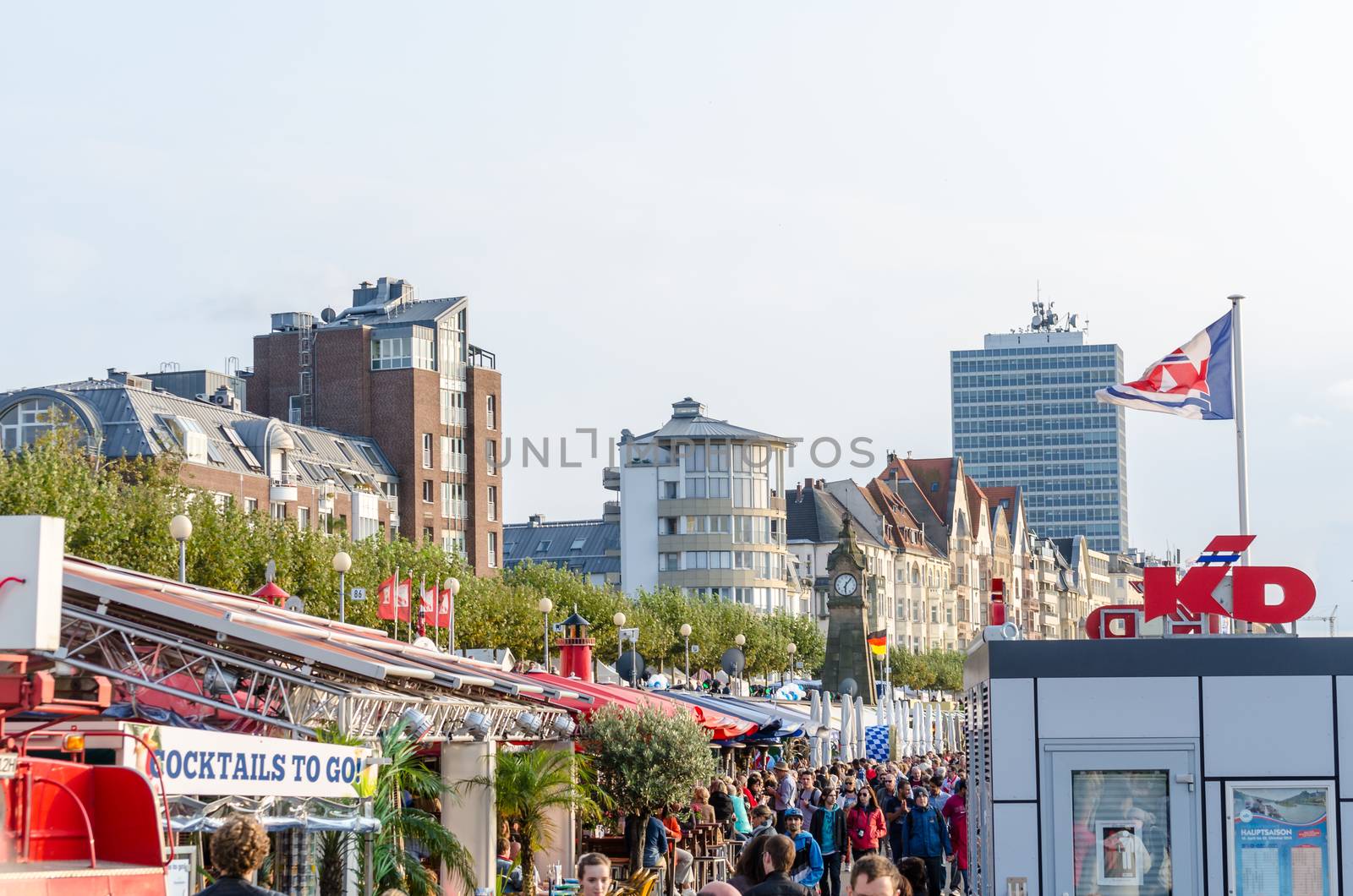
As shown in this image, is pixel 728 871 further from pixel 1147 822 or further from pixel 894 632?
pixel 894 632

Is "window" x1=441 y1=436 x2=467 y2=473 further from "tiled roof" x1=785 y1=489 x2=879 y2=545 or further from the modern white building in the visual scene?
"tiled roof" x1=785 y1=489 x2=879 y2=545

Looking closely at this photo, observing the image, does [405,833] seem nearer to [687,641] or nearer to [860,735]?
[860,735]

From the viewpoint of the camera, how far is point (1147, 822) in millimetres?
14688

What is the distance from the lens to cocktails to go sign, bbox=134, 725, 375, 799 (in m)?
12.6

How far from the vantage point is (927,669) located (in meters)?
126

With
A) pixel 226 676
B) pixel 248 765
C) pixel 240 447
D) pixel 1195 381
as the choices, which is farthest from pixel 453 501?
pixel 248 765

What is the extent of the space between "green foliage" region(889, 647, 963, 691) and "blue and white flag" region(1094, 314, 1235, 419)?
95784mm

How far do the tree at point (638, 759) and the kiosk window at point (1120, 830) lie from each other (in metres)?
10.9

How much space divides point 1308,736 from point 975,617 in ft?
514

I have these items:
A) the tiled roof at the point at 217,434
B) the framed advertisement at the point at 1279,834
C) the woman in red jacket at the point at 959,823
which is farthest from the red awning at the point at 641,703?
the tiled roof at the point at 217,434

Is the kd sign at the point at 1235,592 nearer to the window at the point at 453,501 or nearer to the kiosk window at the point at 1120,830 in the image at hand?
the kiosk window at the point at 1120,830

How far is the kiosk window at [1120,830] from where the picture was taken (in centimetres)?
1465

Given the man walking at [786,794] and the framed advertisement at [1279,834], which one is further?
the man walking at [786,794]

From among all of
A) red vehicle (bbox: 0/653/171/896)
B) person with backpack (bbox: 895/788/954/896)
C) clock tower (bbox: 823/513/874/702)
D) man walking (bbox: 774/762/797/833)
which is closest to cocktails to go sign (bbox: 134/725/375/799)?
red vehicle (bbox: 0/653/171/896)
